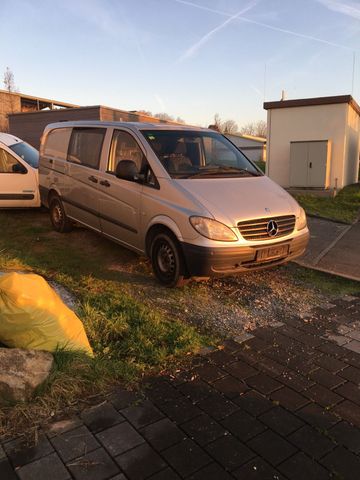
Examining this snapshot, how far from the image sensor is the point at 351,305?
510 cm

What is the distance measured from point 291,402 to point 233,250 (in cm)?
201

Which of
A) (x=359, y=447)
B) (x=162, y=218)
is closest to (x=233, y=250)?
(x=162, y=218)

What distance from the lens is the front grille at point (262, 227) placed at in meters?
4.99

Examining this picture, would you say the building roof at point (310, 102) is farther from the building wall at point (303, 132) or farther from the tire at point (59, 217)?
the tire at point (59, 217)

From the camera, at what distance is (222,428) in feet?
9.37

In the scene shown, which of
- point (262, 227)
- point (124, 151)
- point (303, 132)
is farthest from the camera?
point (303, 132)

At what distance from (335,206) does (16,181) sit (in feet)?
27.7

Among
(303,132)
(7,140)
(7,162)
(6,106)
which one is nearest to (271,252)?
(7,162)

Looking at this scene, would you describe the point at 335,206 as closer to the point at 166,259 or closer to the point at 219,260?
the point at 166,259

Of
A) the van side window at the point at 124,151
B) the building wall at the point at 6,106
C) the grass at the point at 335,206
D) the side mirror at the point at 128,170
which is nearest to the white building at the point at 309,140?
the grass at the point at 335,206

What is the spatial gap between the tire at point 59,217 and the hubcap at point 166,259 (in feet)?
9.85

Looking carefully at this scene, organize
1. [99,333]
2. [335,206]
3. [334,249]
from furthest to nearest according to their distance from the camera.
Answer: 1. [335,206]
2. [334,249]
3. [99,333]

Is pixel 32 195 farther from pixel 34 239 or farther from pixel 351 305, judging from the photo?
pixel 351 305

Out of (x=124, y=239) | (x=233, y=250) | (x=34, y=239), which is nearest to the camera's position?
(x=233, y=250)
